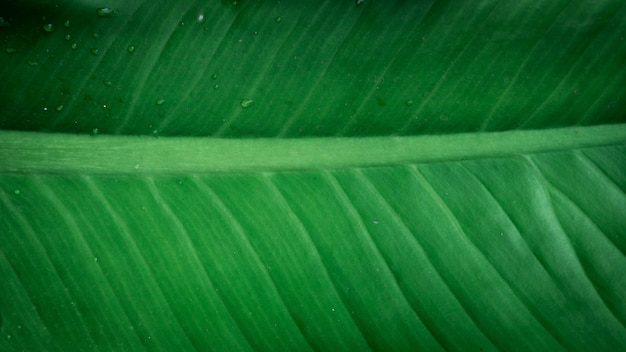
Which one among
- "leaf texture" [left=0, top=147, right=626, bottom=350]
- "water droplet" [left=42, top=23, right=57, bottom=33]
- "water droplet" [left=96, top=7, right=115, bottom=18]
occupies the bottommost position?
"leaf texture" [left=0, top=147, right=626, bottom=350]

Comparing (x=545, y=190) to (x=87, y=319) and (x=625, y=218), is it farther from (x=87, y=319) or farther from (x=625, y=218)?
(x=87, y=319)

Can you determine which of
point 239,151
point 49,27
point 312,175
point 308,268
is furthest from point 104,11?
point 308,268

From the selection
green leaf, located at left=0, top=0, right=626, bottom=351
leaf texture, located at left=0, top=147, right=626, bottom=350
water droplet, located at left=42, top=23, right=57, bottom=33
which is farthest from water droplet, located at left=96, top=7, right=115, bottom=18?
leaf texture, located at left=0, top=147, right=626, bottom=350

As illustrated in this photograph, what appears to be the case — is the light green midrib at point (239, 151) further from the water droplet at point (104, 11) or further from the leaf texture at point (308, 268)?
the water droplet at point (104, 11)

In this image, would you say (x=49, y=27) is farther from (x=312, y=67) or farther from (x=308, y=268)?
(x=308, y=268)

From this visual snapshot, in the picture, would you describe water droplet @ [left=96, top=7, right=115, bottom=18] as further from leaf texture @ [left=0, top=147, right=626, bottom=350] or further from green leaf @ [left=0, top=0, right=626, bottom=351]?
leaf texture @ [left=0, top=147, right=626, bottom=350]

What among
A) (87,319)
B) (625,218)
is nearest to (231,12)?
(87,319)

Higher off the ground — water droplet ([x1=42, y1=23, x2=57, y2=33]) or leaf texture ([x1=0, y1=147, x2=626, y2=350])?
water droplet ([x1=42, y1=23, x2=57, y2=33])
